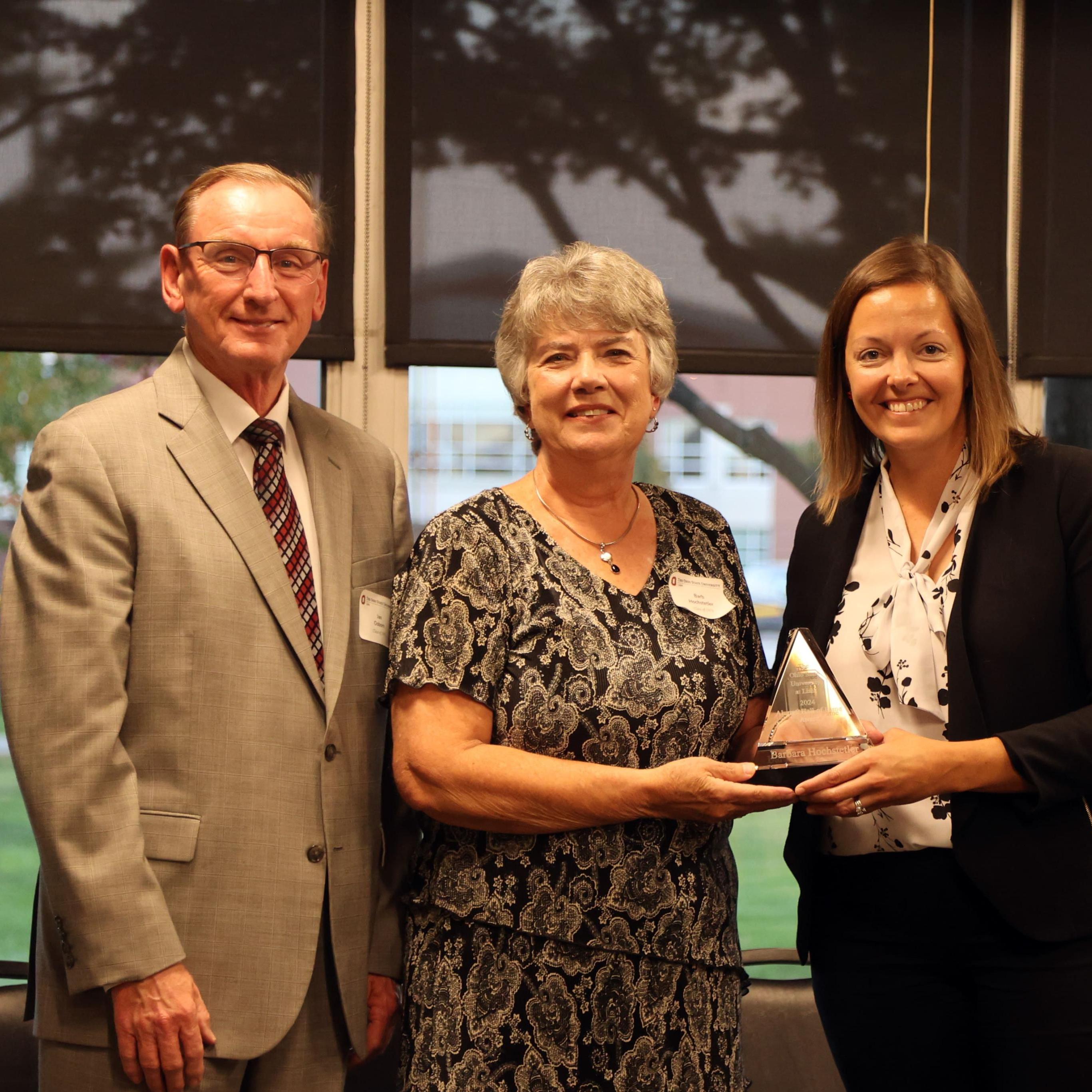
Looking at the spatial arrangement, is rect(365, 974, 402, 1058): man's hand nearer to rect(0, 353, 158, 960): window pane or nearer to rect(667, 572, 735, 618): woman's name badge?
rect(667, 572, 735, 618): woman's name badge

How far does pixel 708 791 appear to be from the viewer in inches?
64.3

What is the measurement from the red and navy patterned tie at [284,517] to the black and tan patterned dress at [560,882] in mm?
140

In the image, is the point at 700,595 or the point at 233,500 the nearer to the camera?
the point at 233,500

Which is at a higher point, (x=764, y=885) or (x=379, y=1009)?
(x=379, y=1009)

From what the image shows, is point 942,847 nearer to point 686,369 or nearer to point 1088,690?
point 1088,690

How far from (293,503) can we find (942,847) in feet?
3.83

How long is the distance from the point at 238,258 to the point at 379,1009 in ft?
4.06

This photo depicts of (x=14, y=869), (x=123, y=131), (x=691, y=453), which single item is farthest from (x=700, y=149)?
(x=14, y=869)

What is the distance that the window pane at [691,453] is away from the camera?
129 inches

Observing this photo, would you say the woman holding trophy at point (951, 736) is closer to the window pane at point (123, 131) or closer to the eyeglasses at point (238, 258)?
the eyeglasses at point (238, 258)

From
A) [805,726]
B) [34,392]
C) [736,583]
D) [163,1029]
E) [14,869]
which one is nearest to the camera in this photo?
[163,1029]

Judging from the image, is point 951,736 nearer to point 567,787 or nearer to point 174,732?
point 567,787

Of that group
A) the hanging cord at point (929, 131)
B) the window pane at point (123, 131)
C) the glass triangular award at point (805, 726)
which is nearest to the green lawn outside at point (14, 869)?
the window pane at point (123, 131)

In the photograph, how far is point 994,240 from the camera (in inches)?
131
